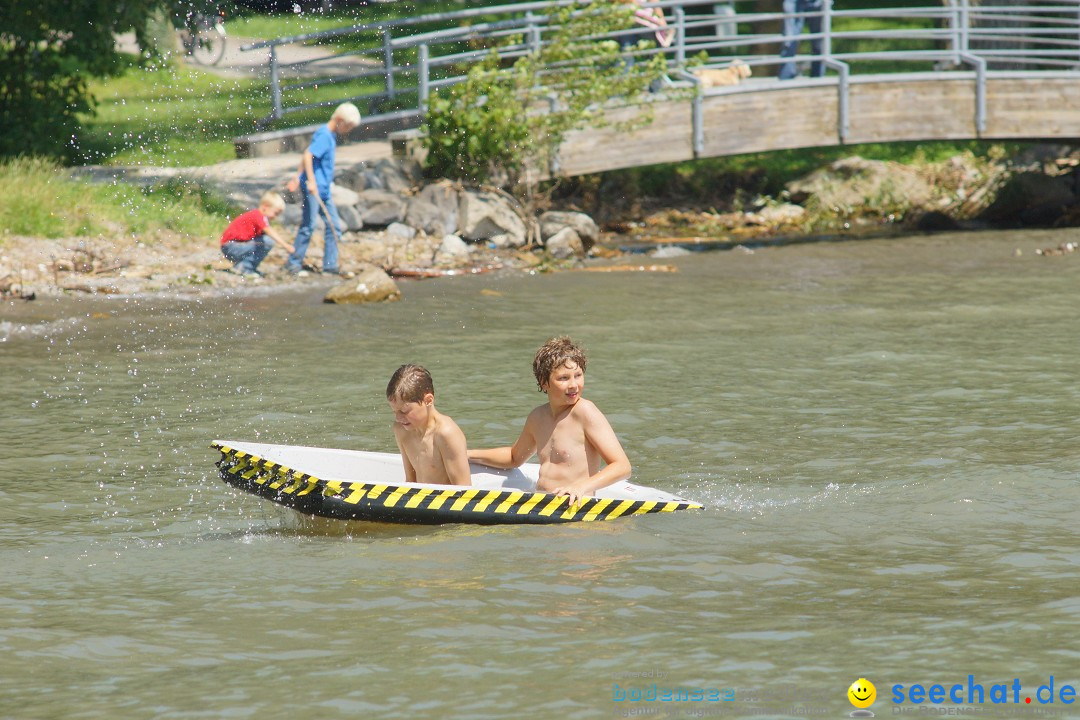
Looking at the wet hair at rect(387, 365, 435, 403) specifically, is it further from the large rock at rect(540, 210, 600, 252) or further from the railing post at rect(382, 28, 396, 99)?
the railing post at rect(382, 28, 396, 99)

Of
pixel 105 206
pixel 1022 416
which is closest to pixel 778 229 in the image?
pixel 105 206

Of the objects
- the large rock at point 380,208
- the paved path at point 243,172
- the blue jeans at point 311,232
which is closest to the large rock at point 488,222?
the large rock at point 380,208

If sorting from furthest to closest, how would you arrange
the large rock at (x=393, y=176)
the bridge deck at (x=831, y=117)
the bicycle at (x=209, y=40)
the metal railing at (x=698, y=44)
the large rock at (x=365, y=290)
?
1. the bicycle at (x=209, y=40)
2. the bridge deck at (x=831, y=117)
3. the large rock at (x=393, y=176)
4. the metal railing at (x=698, y=44)
5. the large rock at (x=365, y=290)

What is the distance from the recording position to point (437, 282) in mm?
18594

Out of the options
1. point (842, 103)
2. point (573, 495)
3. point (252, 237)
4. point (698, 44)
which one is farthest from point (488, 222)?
point (573, 495)

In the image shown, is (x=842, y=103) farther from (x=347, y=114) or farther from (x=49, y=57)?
(x=49, y=57)

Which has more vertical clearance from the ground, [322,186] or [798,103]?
[798,103]

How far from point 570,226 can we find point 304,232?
4.57 meters

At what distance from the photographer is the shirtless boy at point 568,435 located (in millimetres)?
8367

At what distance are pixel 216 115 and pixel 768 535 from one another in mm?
22109

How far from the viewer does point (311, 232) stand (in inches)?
718

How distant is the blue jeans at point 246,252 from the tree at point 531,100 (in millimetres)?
4369

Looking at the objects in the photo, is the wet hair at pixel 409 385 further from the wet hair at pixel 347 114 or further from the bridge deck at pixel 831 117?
the bridge deck at pixel 831 117

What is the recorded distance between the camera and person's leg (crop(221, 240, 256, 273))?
58.9 ft
